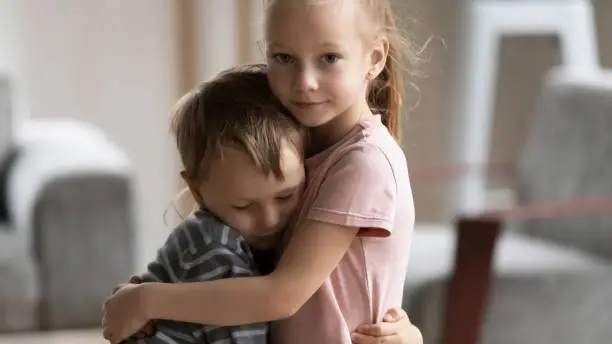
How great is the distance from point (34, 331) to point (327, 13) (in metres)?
2.14

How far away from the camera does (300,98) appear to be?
97 centimetres

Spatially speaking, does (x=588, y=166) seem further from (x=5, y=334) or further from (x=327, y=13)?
(x=327, y=13)

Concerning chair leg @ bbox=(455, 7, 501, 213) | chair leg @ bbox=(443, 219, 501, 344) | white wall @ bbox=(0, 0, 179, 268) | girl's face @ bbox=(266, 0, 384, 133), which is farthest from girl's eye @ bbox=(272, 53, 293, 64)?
chair leg @ bbox=(455, 7, 501, 213)

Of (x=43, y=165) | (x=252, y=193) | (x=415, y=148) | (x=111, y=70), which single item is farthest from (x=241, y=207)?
(x=111, y=70)

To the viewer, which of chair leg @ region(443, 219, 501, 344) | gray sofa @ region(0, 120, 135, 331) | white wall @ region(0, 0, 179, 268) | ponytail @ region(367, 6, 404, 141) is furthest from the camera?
white wall @ region(0, 0, 179, 268)

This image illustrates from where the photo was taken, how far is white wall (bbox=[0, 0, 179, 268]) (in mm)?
3730

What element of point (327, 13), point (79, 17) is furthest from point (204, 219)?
point (79, 17)

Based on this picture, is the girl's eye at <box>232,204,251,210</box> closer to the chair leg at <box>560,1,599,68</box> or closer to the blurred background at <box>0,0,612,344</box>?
the blurred background at <box>0,0,612,344</box>

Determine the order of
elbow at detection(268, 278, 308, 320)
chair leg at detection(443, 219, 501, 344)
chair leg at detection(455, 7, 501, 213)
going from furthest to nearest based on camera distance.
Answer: chair leg at detection(455, 7, 501, 213) < chair leg at detection(443, 219, 501, 344) < elbow at detection(268, 278, 308, 320)

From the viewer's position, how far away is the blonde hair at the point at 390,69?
3.34 ft

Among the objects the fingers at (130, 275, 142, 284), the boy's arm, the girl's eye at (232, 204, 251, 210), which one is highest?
the girl's eye at (232, 204, 251, 210)

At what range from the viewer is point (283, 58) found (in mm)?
981

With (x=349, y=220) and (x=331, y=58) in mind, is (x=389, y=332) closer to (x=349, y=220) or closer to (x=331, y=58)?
(x=349, y=220)

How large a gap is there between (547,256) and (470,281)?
452mm
